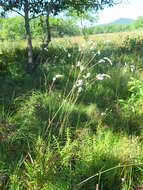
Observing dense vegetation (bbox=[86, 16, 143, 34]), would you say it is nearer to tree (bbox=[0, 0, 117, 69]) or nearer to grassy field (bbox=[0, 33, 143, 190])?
tree (bbox=[0, 0, 117, 69])

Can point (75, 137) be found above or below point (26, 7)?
below

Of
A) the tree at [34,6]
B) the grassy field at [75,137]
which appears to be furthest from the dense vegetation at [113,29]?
the grassy field at [75,137]

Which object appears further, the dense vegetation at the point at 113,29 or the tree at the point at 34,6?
the dense vegetation at the point at 113,29

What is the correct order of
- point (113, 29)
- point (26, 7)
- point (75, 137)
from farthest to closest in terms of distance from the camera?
point (113, 29) → point (26, 7) → point (75, 137)

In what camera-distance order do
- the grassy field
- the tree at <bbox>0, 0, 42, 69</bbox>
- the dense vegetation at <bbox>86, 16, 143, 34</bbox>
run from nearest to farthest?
the grassy field → the tree at <bbox>0, 0, 42, 69</bbox> → the dense vegetation at <bbox>86, 16, 143, 34</bbox>

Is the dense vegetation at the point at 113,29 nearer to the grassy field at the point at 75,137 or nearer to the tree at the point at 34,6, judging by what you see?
the tree at the point at 34,6

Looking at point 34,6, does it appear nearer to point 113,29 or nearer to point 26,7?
→ point 26,7

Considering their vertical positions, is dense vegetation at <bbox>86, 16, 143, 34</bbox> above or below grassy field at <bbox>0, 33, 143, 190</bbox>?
above

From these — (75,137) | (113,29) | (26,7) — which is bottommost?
(75,137)

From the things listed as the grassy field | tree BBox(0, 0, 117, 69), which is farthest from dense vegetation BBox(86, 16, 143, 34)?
the grassy field

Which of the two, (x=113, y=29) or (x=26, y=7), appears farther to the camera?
(x=113, y=29)

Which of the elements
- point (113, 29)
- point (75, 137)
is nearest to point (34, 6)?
point (75, 137)

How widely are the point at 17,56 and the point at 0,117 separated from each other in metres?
3.82

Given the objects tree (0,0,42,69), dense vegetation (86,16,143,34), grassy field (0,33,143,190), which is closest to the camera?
grassy field (0,33,143,190)
